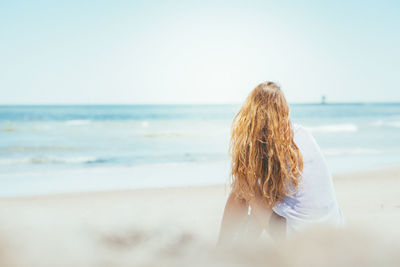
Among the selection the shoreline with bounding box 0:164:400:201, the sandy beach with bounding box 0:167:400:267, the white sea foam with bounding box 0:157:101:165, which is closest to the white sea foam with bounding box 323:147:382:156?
the shoreline with bounding box 0:164:400:201

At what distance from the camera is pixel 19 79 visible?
50.8 metres

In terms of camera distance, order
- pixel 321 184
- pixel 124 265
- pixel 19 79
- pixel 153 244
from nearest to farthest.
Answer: pixel 124 265 < pixel 153 244 < pixel 321 184 < pixel 19 79

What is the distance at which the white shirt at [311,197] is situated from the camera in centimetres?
206

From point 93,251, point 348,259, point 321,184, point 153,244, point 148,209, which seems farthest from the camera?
point 148,209

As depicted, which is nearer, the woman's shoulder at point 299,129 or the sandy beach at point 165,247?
the sandy beach at point 165,247

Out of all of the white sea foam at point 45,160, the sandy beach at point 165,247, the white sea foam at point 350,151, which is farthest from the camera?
the white sea foam at point 350,151

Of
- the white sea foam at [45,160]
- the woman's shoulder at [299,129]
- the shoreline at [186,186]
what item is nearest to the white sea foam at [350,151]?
the shoreline at [186,186]

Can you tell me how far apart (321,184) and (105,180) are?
5.38 metres

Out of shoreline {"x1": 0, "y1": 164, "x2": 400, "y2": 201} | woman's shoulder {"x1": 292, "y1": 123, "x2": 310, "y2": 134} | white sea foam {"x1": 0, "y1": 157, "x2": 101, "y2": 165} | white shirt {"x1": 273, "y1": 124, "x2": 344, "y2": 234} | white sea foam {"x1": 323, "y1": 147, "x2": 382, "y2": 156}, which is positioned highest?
woman's shoulder {"x1": 292, "y1": 123, "x2": 310, "y2": 134}

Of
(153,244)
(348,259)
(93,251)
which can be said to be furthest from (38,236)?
(348,259)

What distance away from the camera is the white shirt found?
206 centimetres

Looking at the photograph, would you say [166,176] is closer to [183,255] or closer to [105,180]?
[105,180]

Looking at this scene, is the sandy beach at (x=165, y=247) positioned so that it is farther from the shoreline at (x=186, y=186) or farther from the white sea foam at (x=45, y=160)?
the white sea foam at (x=45, y=160)

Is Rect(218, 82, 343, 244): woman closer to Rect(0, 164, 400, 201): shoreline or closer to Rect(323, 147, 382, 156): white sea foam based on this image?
Rect(0, 164, 400, 201): shoreline
